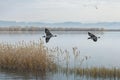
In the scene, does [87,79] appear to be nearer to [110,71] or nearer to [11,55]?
[110,71]

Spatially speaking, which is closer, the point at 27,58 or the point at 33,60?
the point at 33,60

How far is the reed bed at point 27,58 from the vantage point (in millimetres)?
19484

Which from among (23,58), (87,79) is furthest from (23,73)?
(87,79)

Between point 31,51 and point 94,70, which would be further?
point 31,51

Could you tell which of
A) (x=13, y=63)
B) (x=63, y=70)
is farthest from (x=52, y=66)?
(x=13, y=63)

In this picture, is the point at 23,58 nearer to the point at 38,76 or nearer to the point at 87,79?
the point at 38,76

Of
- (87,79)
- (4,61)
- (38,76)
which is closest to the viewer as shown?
(87,79)

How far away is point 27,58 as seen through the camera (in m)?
19.6

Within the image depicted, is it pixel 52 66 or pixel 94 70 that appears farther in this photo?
pixel 52 66

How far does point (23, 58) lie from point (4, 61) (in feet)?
3.93

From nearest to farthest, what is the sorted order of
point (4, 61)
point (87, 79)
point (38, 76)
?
point (87, 79) → point (38, 76) → point (4, 61)

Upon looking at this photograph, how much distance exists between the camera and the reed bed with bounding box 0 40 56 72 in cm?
1948

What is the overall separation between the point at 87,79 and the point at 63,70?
232cm

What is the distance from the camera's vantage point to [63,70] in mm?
19797
